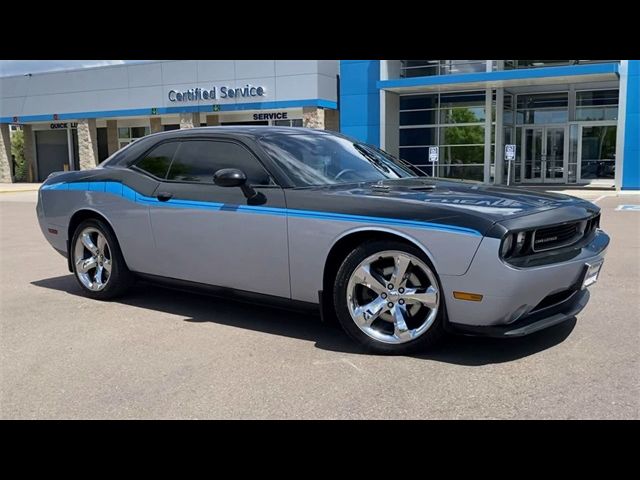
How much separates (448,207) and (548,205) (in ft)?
2.54

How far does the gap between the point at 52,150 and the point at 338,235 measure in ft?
Answer: 129

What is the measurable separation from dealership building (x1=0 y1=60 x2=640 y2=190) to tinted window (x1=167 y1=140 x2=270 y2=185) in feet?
60.9

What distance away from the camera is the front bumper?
152 inches

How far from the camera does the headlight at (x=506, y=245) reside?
Result: 3.85 meters

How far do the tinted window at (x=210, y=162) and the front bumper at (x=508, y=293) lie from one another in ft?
6.06

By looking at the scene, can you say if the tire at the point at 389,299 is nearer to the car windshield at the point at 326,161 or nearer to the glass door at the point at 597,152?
the car windshield at the point at 326,161

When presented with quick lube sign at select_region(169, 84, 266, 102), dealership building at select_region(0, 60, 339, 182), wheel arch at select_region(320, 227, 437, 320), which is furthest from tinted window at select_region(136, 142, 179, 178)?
quick lube sign at select_region(169, 84, 266, 102)

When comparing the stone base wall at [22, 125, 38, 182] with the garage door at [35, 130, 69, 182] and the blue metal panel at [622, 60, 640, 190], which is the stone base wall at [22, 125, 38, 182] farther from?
the blue metal panel at [622, 60, 640, 190]

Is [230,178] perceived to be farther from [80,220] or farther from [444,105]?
[444,105]

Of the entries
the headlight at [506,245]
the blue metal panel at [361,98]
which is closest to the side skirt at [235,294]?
the headlight at [506,245]

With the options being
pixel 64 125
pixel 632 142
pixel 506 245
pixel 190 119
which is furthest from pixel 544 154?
pixel 64 125
